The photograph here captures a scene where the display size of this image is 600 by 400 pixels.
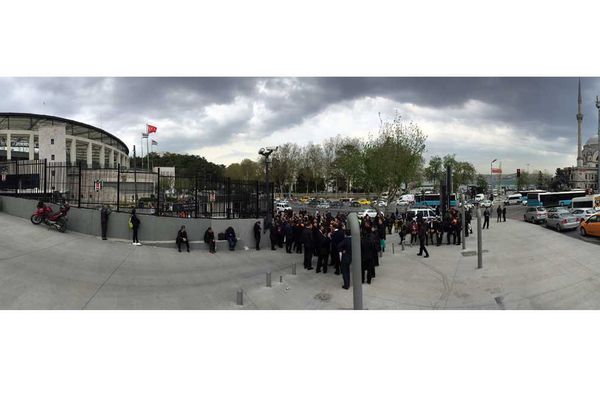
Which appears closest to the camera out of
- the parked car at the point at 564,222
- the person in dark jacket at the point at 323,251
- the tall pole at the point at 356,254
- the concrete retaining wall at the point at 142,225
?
the tall pole at the point at 356,254

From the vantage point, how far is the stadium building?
3178 centimetres

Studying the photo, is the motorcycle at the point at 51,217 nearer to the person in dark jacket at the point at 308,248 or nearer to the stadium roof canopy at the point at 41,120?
the person in dark jacket at the point at 308,248

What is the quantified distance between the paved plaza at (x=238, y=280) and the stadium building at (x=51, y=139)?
2671 cm

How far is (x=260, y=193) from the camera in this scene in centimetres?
1443

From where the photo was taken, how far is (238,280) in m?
8.41

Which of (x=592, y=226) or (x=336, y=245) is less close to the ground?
(x=592, y=226)

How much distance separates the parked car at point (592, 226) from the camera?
12.9 m

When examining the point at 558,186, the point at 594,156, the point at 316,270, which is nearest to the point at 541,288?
the point at 316,270

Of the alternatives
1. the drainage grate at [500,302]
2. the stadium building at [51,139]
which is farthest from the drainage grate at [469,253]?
the stadium building at [51,139]

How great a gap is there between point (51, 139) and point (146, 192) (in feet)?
91.4

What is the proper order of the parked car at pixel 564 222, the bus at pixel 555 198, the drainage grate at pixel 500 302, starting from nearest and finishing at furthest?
the drainage grate at pixel 500 302
the parked car at pixel 564 222
the bus at pixel 555 198

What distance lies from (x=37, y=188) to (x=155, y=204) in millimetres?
6845

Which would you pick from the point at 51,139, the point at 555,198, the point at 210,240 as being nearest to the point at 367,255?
the point at 210,240

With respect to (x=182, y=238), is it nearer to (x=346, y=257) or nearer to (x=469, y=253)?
(x=346, y=257)
